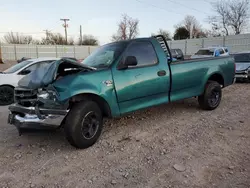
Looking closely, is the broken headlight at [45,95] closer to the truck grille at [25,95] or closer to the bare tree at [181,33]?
the truck grille at [25,95]

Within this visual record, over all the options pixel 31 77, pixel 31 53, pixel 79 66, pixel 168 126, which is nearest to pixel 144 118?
pixel 168 126

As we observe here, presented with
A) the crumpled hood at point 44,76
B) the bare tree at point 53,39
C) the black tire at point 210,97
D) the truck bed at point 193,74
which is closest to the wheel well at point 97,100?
the crumpled hood at point 44,76

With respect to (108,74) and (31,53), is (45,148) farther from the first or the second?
(31,53)

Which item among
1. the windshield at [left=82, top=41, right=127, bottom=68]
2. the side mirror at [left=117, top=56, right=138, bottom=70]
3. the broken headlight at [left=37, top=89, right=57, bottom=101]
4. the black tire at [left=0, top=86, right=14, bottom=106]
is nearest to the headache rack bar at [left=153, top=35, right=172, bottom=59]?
the windshield at [left=82, top=41, right=127, bottom=68]

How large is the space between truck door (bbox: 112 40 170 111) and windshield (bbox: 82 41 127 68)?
0.19m

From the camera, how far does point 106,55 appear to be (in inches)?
184

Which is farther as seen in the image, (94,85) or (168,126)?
(168,126)

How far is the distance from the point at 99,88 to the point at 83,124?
2.17ft

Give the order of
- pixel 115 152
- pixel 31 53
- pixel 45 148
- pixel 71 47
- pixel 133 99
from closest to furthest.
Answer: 1. pixel 115 152
2. pixel 45 148
3. pixel 133 99
4. pixel 31 53
5. pixel 71 47

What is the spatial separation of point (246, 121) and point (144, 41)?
2.90m

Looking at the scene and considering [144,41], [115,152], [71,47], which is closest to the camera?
[115,152]

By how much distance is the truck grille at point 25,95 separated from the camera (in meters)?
3.70

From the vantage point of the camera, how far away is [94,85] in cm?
377

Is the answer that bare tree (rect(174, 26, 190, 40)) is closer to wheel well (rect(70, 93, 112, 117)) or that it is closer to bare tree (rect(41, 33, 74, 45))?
bare tree (rect(41, 33, 74, 45))
